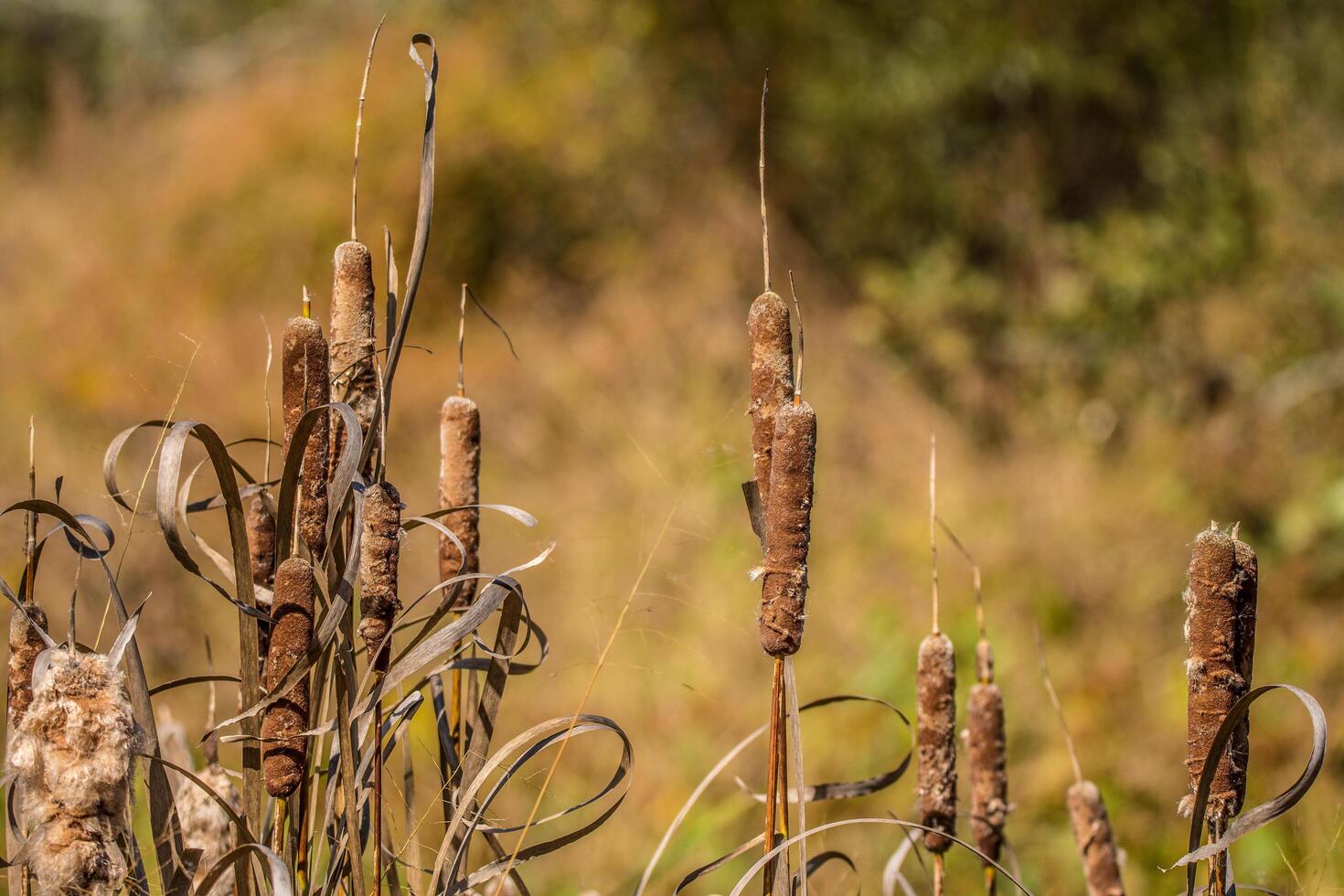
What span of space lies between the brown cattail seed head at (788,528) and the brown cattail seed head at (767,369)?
0.03 meters

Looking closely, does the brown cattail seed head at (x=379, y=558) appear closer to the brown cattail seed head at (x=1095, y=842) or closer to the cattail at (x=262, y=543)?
the cattail at (x=262, y=543)

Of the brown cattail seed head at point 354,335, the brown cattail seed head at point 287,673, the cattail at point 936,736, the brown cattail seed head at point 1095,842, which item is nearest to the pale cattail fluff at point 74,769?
the brown cattail seed head at point 287,673

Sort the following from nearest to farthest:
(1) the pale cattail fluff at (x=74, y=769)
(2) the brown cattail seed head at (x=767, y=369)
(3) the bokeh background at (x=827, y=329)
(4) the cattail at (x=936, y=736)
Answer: (1) the pale cattail fluff at (x=74, y=769) < (2) the brown cattail seed head at (x=767, y=369) < (4) the cattail at (x=936, y=736) < (3) the bokeh background at (x=827, y=329)

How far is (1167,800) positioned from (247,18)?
12.5 m

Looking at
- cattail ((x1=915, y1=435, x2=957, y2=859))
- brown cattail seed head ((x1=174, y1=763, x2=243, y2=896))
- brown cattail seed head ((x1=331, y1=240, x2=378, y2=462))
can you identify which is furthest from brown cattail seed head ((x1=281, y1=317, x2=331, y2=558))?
cattail ((x1=915, y1=435, x2=957, y2=859))

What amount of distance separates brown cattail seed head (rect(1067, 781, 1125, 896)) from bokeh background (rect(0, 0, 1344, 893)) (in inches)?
29.0

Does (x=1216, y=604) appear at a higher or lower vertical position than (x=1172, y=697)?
lower

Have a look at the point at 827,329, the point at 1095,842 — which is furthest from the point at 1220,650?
the point at 827,329

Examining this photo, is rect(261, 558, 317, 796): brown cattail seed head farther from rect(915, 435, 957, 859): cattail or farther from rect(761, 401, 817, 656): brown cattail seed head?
rect(915, 435, 957, 859): cattail

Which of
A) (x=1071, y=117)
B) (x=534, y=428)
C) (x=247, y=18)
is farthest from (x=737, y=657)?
(x=247, y=18)

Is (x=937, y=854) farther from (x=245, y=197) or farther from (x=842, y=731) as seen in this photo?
(x=245, y=197)

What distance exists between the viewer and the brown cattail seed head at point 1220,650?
716 millimetres

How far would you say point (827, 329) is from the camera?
19.6ft

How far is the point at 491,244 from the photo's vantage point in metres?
7.34
